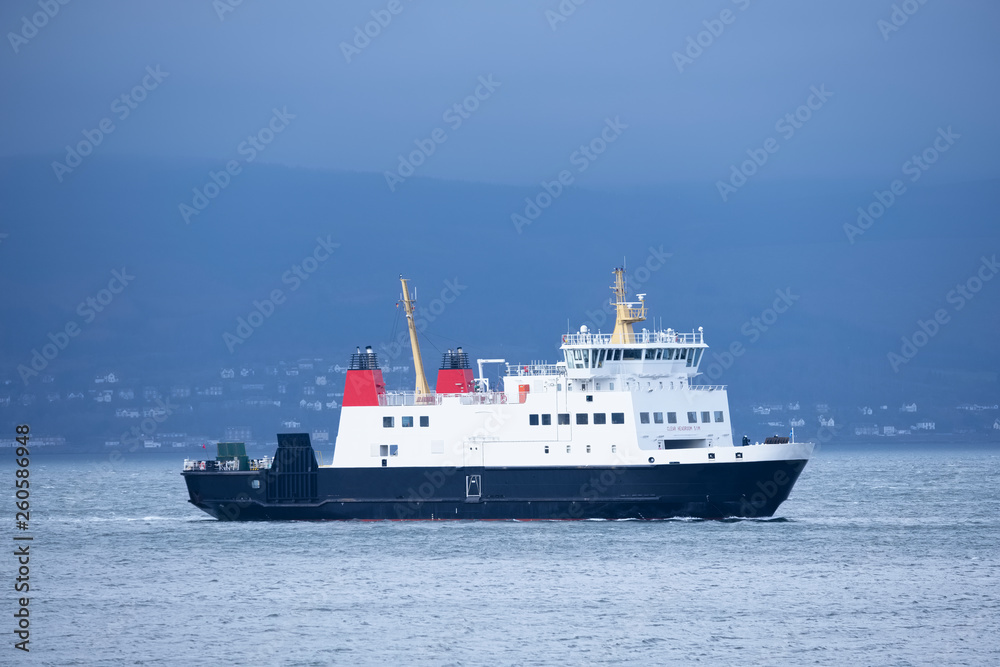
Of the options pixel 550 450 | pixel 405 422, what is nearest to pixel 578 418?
pixel 550 450

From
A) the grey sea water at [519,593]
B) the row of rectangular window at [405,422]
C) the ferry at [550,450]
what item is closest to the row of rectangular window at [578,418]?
the ferry at [550,450]

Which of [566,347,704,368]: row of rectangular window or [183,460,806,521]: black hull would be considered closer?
[183,460,806,521]: black hull

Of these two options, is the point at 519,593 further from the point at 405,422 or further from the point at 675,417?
the point at 405,422

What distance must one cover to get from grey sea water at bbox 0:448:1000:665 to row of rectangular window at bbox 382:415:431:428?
10.0 ft

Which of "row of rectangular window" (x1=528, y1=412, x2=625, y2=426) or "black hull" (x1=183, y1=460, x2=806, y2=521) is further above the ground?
"row of rectangular window" (x1=528, y1=412, x2=625, y2=426)

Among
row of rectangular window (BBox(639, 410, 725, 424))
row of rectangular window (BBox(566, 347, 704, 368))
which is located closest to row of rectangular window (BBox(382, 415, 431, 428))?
row of rectangular window (BBox(566, 347, 704, 368))

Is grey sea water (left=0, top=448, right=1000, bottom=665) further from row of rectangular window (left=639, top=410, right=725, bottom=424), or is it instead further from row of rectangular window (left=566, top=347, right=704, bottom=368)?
row of rectangular window (left=566, top=347, right=704, bottom=368)

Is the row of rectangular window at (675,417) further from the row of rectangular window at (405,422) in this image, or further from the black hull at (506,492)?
the row of rectangular window at (405,422)

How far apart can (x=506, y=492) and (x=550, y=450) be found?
69.9 inches

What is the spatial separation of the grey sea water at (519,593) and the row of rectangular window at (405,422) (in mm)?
3055

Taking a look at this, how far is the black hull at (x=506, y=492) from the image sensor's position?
134ft

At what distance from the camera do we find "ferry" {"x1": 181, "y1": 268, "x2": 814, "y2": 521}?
40.9 meters

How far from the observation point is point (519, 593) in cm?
3175

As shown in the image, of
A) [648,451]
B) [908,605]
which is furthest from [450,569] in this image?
[908,605]
